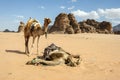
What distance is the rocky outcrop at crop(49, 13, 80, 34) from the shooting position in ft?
241

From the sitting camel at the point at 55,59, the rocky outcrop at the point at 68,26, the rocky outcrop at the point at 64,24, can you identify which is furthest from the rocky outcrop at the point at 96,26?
the sitting camel at the point at 55,59

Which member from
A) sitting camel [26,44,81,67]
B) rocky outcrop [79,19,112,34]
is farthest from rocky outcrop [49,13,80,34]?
sitting camel [26,44,81,67]

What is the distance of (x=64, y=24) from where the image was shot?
75312 millimetres

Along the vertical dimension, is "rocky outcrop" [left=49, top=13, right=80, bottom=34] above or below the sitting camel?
above

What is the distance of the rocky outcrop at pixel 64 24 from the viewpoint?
7344 cm

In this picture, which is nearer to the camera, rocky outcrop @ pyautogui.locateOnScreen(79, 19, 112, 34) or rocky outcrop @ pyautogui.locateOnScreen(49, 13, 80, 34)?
rocky outcrop @ pyautogui.locateOnScreen(49, 13, 80, 34)

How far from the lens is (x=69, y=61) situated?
10469 mm

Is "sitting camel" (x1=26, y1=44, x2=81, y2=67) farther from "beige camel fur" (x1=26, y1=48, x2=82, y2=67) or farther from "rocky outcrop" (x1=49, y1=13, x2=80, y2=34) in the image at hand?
"rocky outcrop" (x1=49, y1=13, x2=80, y2=34)

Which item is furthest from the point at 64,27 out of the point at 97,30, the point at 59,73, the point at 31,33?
the point at 59,73

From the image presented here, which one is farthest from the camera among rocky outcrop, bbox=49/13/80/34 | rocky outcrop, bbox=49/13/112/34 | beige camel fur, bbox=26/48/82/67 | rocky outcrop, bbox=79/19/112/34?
rocky outcrop, bbox=79/19/112/34

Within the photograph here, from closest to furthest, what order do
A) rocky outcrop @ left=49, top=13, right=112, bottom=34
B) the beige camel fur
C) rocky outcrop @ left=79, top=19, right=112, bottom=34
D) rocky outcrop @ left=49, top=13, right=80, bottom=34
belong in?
1. the beige camel fur
2. rocky outcrop @ left=49, top=13, right=112, bottom=34
3. rocky outcrop @ left=49, top=13, right=80, bottom=34
4. rocky outcrop @ left=79, top=19, right=112, bottom=34

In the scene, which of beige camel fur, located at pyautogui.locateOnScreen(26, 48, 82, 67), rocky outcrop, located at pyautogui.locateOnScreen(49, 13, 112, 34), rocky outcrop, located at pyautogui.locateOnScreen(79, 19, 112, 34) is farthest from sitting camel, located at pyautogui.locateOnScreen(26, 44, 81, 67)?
rocky outcrop, located at pyautogui.locateOnScreen(79, 19, 112, 34)

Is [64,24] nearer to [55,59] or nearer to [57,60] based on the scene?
[55,59]

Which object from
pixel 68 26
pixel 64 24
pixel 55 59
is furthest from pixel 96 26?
pixel 55 59
